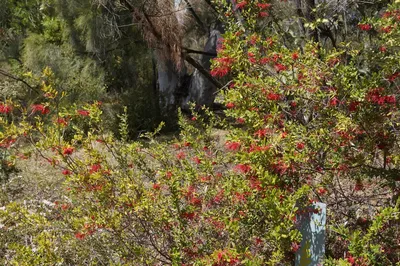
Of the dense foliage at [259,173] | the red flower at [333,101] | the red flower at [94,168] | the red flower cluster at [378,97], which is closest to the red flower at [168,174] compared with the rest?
the dense foliage at [259,173]

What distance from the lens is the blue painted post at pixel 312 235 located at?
2.34 metres

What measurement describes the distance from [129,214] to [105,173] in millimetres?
239

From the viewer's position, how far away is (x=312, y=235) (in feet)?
7.85

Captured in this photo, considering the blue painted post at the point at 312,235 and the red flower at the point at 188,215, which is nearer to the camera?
the blue painted post at the point at 312,235

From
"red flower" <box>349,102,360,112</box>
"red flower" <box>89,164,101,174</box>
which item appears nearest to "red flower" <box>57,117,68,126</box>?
"red flower" <box>89,164,101,174</box>

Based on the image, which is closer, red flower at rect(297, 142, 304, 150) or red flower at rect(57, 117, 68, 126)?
red flower at rect(297, 142, 304, 150)

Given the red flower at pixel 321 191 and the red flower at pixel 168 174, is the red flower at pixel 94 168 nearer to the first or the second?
the red flower at pixel 168 174

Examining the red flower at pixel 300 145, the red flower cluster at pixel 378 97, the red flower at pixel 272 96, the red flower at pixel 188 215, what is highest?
the red flower cluster at pixel 378 97

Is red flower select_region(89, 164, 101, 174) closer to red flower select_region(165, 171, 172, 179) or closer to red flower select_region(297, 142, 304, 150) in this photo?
red flower select_region(165, 171, 172, 179)

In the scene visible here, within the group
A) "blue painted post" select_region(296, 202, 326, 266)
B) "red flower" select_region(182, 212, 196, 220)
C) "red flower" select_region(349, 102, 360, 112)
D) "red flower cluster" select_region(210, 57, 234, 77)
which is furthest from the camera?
"red flower cluster" select_region(210, 57, 234, 77)

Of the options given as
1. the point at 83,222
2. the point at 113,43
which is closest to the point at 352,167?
the point at 83,222

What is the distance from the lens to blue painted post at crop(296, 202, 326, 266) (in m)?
2.34

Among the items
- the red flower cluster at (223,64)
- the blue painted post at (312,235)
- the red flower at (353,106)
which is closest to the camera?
the blue painted post at (312,235)

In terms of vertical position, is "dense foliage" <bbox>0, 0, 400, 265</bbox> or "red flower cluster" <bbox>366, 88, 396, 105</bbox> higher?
"red flower cluster" <bbox>366, 88, 396, 105</bbox>
